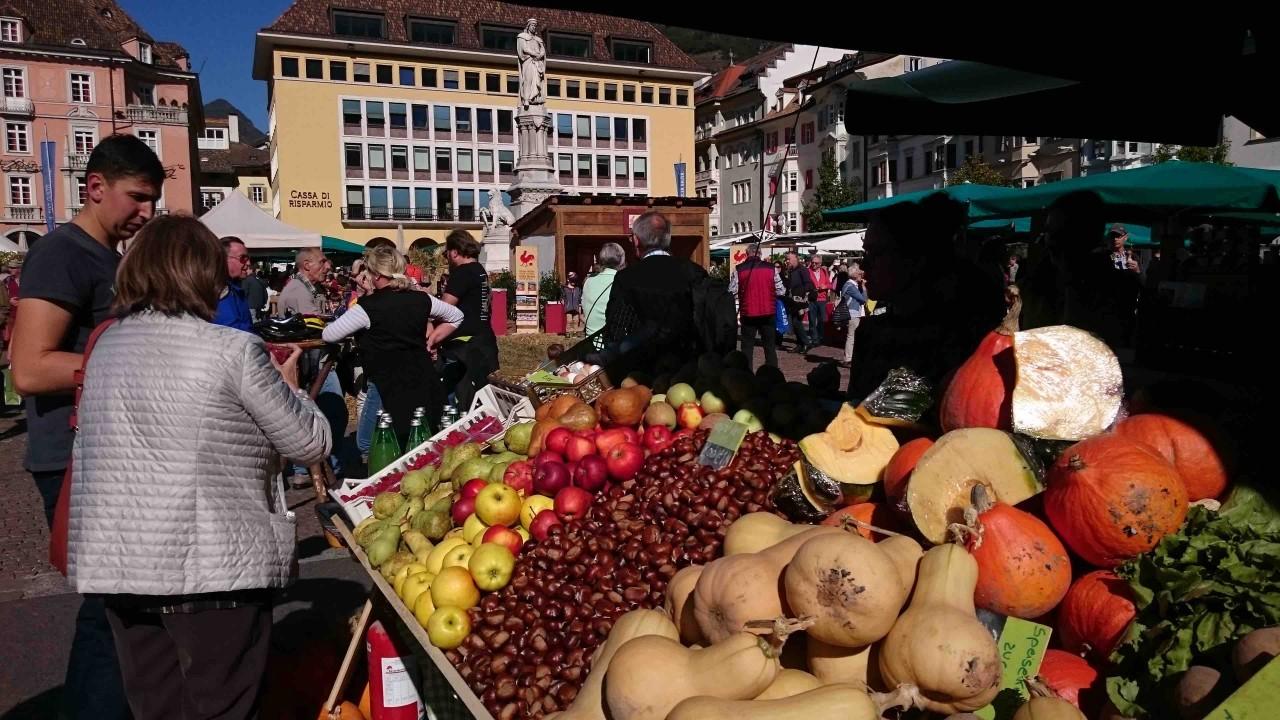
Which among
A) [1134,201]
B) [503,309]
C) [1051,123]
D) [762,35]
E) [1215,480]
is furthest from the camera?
[503,309]

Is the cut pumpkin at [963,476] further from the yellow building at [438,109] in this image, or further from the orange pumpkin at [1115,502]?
the yellow building at [438,109]

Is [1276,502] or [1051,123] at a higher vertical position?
[1051,123]

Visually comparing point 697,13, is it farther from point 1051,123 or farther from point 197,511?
point 1051,123

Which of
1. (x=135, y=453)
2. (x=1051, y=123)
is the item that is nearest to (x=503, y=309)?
(x=1051, y=123)

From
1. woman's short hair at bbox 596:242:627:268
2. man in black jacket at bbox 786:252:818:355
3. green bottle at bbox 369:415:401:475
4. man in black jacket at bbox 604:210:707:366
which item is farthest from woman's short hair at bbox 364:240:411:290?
man in black jacket at bbox 786:252:818:355

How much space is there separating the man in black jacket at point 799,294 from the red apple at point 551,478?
519 inches

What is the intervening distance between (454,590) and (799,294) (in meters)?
14.0

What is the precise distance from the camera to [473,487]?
366 cm

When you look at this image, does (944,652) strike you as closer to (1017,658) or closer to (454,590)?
(1017,658)

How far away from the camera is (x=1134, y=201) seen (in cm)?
911

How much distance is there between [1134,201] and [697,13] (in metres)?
8.38

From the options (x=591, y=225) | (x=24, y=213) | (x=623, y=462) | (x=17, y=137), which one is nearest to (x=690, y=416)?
(x=623, y=462)

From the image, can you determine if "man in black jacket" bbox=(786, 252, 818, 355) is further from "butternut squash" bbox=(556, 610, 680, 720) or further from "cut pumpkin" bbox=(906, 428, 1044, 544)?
"butternut squash" bbox=(556, 610, 680, 720)

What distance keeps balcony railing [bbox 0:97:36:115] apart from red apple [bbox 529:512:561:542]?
64391 mm
